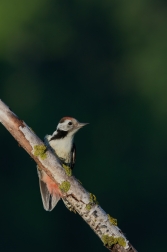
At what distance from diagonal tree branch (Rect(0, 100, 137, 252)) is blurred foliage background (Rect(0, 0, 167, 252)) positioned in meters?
14.9

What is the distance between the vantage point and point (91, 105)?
1316 inches

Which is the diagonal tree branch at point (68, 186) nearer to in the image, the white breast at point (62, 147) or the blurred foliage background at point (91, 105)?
the white breast at point (62, 147)

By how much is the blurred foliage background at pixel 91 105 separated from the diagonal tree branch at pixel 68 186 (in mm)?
14867

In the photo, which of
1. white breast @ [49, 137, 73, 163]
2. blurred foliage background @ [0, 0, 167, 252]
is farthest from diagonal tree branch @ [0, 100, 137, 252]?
blurred foliage background @ [0, 0, 167, 252]

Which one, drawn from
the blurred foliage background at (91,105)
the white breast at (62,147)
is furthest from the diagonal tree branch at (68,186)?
the blurred foliage background at (91,105)

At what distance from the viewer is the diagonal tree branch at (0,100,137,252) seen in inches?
356

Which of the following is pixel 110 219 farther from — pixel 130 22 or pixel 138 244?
pixel 130 22

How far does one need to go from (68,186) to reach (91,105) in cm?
2426

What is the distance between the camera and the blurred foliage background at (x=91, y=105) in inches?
1132

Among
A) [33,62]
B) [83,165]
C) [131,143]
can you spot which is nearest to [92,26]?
[33,62]

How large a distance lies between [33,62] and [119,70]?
3.64 metres

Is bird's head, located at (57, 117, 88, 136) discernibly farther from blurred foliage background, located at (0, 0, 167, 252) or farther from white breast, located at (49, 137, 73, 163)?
blurred foliage background, located at (0, 0, 167, 252)

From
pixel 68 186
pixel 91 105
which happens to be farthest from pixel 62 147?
pixel 91 105

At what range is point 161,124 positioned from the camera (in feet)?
110
